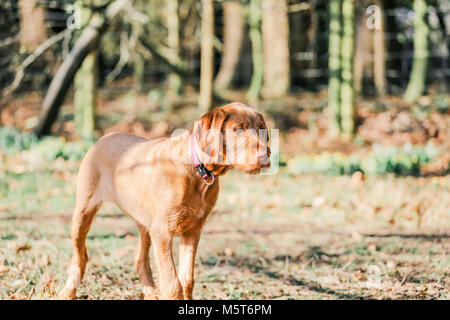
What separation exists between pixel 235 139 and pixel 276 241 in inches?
107

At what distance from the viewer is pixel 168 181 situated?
3383 millimetres

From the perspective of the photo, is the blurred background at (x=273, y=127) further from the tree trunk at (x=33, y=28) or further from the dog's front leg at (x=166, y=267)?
the dog's front leg at (x=166, y=267)

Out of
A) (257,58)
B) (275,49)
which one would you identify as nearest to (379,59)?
(275,49)

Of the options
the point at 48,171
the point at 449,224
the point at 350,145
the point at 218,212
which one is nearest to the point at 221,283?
the point at 218,212

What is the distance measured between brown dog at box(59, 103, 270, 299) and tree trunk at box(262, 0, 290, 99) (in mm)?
9399

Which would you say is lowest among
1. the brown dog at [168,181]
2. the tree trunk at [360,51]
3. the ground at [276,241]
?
the ground at [276,241]

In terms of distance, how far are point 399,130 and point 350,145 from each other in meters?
1.33

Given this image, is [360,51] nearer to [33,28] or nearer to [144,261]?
[33,28]

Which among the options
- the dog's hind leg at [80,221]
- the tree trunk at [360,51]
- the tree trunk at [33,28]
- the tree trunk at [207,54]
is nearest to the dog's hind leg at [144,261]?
the dog's hind leg at [80,221]

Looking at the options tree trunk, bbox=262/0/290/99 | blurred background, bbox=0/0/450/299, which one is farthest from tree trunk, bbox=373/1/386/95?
tree trunk, bbox=262/0/290/99

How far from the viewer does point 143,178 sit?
3568mm

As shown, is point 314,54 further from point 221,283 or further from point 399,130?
point 221,283

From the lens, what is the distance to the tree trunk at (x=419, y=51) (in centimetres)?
1218

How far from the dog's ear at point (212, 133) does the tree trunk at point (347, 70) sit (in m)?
7.43
